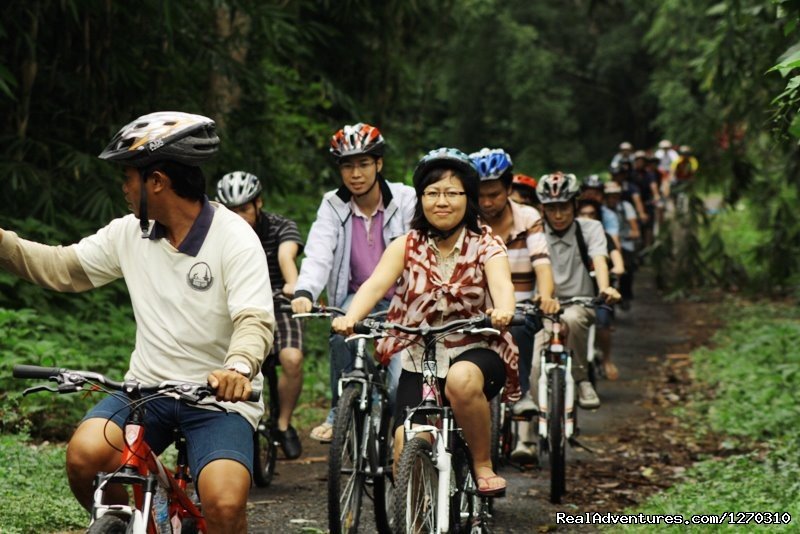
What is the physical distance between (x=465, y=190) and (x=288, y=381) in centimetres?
291

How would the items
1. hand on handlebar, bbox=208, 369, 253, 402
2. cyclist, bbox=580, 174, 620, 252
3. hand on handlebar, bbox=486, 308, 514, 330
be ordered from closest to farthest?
hand on handlebar, bbox=208, 369, 253, 402
hand on handlebar, bbox=486, 308, 514, 330
cyclist, bbox=580, 174, 620, 252

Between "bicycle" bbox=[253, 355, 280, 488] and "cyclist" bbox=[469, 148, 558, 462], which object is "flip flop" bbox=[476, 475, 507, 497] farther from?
"bicycle" bbox=[253, 355, 280, 488]

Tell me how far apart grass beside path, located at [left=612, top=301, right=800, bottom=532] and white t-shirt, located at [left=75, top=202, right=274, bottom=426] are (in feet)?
11.7

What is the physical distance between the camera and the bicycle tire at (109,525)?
3580 mm

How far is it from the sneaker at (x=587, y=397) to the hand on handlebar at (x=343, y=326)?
454cm

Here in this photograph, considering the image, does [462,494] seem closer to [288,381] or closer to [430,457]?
[430,457]

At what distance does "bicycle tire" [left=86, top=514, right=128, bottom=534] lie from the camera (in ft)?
11.7

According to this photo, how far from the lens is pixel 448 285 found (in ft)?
18.9

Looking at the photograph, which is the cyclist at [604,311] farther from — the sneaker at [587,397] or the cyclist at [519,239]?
the cyclist at [519,239]

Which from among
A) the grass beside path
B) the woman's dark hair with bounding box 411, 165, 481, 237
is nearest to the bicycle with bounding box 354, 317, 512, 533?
the woman's dark hair with bounding box 411, 165, 481, 237

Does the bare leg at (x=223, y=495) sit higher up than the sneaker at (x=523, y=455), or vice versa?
the bare leg at (x=223, y=495)

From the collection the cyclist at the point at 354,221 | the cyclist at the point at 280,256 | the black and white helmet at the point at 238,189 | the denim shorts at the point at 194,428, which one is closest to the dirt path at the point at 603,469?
the cyclist at the point at 280,256

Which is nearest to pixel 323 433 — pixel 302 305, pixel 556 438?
pixel 302 305

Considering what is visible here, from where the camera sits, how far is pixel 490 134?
1625 inches
